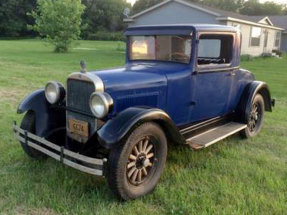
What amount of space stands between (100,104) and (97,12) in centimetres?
5723

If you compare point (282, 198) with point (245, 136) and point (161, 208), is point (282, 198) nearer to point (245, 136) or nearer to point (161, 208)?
point (161, 208)

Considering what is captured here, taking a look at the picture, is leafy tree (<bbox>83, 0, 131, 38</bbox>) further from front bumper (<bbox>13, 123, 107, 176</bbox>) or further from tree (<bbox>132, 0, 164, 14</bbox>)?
front bumper (<bbox>13, 123, 107, 176</bbox>)

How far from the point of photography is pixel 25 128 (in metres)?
4.04

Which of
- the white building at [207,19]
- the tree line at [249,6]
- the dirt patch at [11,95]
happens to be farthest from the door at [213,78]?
the tree line at [249,6]

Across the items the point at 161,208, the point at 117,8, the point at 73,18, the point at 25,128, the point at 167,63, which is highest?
the point at 117,8

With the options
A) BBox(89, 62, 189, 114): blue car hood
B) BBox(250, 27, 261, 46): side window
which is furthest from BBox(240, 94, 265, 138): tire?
BBox(250, 27, 261, 46): side window

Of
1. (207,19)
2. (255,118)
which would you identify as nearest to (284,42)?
(207,19)

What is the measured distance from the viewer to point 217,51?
5.04m

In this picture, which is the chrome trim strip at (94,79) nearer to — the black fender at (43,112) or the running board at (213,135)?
the black fender at (43,112)

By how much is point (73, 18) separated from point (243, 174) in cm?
2327

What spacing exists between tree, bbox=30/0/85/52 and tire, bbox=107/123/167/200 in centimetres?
2152

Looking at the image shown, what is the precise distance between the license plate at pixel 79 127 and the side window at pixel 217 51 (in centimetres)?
195

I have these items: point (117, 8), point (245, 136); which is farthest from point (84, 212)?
point (117, 8)

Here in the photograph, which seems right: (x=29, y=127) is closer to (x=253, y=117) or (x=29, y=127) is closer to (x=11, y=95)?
(x=253, y=117)
